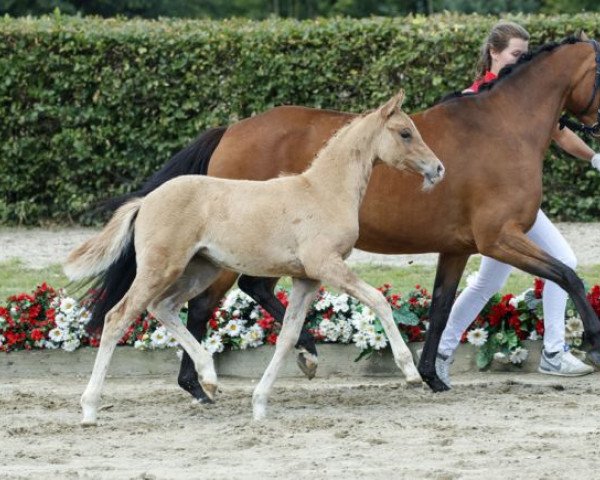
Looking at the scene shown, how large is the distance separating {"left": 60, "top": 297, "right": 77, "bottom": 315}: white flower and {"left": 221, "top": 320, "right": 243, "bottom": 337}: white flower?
944mm

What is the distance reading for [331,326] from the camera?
8.09 metres

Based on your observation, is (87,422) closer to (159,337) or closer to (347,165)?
(159,337)

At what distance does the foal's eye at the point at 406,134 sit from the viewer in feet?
21.7

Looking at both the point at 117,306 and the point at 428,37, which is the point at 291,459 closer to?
the point at 117,306

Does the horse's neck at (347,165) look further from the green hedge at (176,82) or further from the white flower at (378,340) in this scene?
the green hedge at (176,82)

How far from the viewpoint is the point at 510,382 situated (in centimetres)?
755

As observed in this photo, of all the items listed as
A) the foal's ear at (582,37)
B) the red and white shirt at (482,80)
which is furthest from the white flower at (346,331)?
the foal's ear at (582,37)

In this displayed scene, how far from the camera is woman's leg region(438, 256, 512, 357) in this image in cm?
776

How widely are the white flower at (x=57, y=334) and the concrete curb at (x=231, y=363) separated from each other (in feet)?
0.40

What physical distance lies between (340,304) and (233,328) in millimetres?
658

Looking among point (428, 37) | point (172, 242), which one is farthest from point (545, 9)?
point (172, 242)

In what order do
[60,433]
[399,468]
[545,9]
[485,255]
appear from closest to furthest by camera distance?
[399,468]
[60,433]
[485,255]
[545,9]

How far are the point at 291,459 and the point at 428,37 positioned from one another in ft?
26.3

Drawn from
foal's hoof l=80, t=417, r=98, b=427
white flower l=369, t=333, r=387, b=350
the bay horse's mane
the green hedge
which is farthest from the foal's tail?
the green hedge
